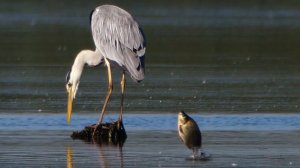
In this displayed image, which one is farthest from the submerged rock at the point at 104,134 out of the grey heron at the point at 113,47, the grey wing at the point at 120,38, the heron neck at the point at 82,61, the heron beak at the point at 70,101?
the heron neck at the point at 82,61

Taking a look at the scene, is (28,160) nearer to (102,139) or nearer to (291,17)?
(102,139)

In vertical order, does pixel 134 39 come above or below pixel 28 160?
→ above

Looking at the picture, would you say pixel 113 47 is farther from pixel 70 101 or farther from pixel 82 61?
pixel 70 101

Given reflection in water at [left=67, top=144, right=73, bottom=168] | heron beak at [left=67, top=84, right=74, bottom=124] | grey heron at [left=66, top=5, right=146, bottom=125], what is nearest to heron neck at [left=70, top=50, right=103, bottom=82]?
grey heron at [left=66, top=5, right=146, bottom=125]

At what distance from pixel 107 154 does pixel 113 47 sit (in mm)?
2397

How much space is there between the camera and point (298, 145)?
1241 centimetres

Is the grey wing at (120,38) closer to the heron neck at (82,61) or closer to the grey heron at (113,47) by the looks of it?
the grey heron at (113,47)

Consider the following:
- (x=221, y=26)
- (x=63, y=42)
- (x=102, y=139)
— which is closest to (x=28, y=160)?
(x=102, y=139)

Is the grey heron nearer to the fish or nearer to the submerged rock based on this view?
the submerged rock

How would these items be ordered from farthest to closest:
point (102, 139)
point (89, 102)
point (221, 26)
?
point (221, 26) < point (89, 102) < point (102, 139)

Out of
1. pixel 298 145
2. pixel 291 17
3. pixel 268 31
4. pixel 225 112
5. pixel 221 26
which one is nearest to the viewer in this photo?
pixel 298 145

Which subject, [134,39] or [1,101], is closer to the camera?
[134,39]

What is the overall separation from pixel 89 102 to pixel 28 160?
557 centimetres

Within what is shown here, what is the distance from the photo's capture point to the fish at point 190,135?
11.8m
